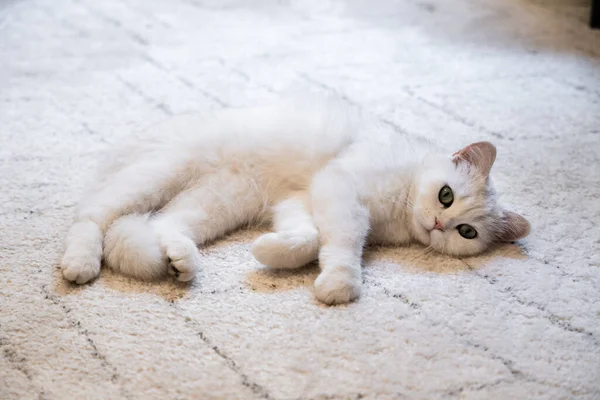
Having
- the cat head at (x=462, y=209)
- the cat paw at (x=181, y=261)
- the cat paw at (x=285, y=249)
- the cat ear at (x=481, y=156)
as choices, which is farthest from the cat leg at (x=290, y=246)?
the cat ear at (x=481, y=156)

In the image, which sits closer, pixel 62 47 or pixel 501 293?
pixel 501 293

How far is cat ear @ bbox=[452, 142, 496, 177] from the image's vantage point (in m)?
1.72

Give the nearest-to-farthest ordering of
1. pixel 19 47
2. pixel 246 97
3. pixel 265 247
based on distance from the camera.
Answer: pixel 265 247, pixel 246 97, pixel 19 47

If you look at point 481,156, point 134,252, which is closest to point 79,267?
point 134,252

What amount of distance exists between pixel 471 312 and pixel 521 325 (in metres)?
0.11

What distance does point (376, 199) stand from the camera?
175 cm

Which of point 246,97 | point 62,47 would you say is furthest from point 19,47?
point 246,97

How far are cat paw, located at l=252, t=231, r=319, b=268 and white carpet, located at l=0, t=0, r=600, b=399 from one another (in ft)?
0.15

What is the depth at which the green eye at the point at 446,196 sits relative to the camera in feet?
5.55

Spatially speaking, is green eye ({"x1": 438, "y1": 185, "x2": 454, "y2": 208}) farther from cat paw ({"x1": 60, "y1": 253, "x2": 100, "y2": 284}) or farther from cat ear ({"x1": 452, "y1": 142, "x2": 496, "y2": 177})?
cat paw ({"x1": 60, "y1": 253, "x2": 100, "y2": 284})

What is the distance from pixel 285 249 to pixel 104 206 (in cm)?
48

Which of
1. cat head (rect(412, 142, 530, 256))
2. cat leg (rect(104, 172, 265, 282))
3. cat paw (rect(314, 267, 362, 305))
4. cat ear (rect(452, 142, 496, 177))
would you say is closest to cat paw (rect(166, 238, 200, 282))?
cat leg (rect(104, 172, 265, 282))

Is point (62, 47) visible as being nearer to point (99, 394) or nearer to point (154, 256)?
point (154, 256)

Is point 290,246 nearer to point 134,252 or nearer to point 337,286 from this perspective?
point 337,286
